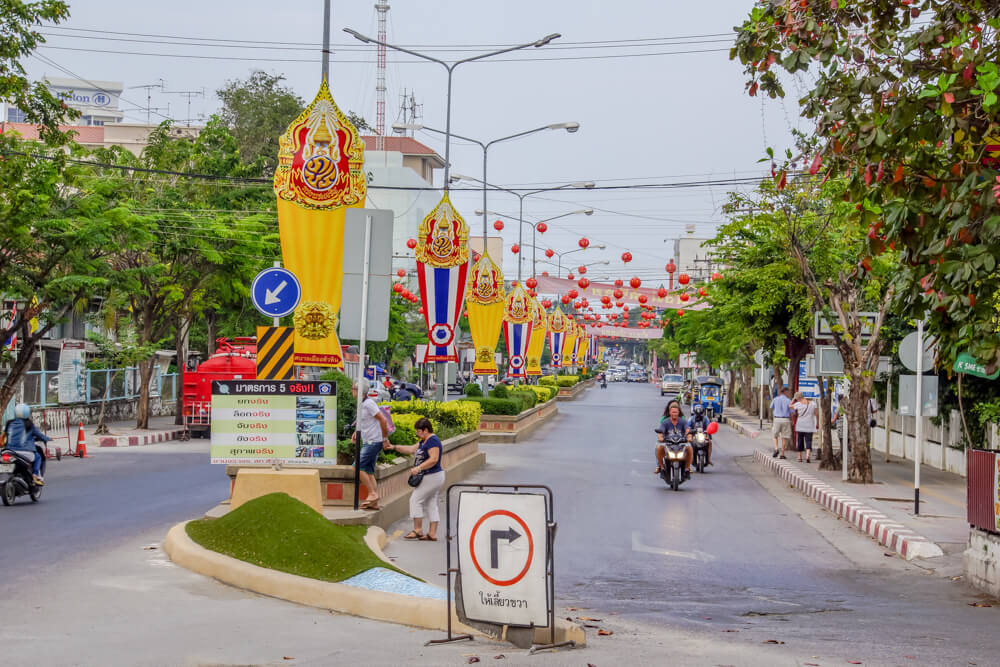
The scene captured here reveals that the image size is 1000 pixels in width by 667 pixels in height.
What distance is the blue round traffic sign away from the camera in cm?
1398

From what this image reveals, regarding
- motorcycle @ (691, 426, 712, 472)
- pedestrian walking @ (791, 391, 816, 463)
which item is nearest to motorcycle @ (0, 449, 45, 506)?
motorcycle @ (691, 426, 712, 472)

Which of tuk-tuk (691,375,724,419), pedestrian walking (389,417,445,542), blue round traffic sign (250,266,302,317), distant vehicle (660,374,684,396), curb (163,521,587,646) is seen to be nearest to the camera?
curb (163,521,587,646)

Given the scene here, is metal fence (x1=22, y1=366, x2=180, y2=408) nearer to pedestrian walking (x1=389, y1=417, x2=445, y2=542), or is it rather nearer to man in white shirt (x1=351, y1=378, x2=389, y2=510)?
man in white shirt (x1=351, y1=378, x2=389, y2=510)

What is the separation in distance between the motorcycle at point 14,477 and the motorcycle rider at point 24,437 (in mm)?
138

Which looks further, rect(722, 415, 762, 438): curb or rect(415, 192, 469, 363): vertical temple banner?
rect(722, 415, 762, 438): curb

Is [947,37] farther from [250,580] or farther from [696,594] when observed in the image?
[250,580]

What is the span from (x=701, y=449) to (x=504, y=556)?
772 inches

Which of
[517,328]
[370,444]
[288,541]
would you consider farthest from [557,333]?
[288,541]

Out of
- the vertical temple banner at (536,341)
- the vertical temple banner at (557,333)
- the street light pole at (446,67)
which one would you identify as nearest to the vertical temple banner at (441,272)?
the street light pole at (446,67)

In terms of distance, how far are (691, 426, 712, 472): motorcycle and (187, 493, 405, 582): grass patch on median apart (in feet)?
51.8

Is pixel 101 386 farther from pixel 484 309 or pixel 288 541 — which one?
pixel 288 541

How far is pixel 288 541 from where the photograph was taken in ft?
33.3

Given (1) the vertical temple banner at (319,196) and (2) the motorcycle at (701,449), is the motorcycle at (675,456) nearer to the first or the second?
(2) the motorcycle at (701,449)

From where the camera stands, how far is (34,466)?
1766 cm
